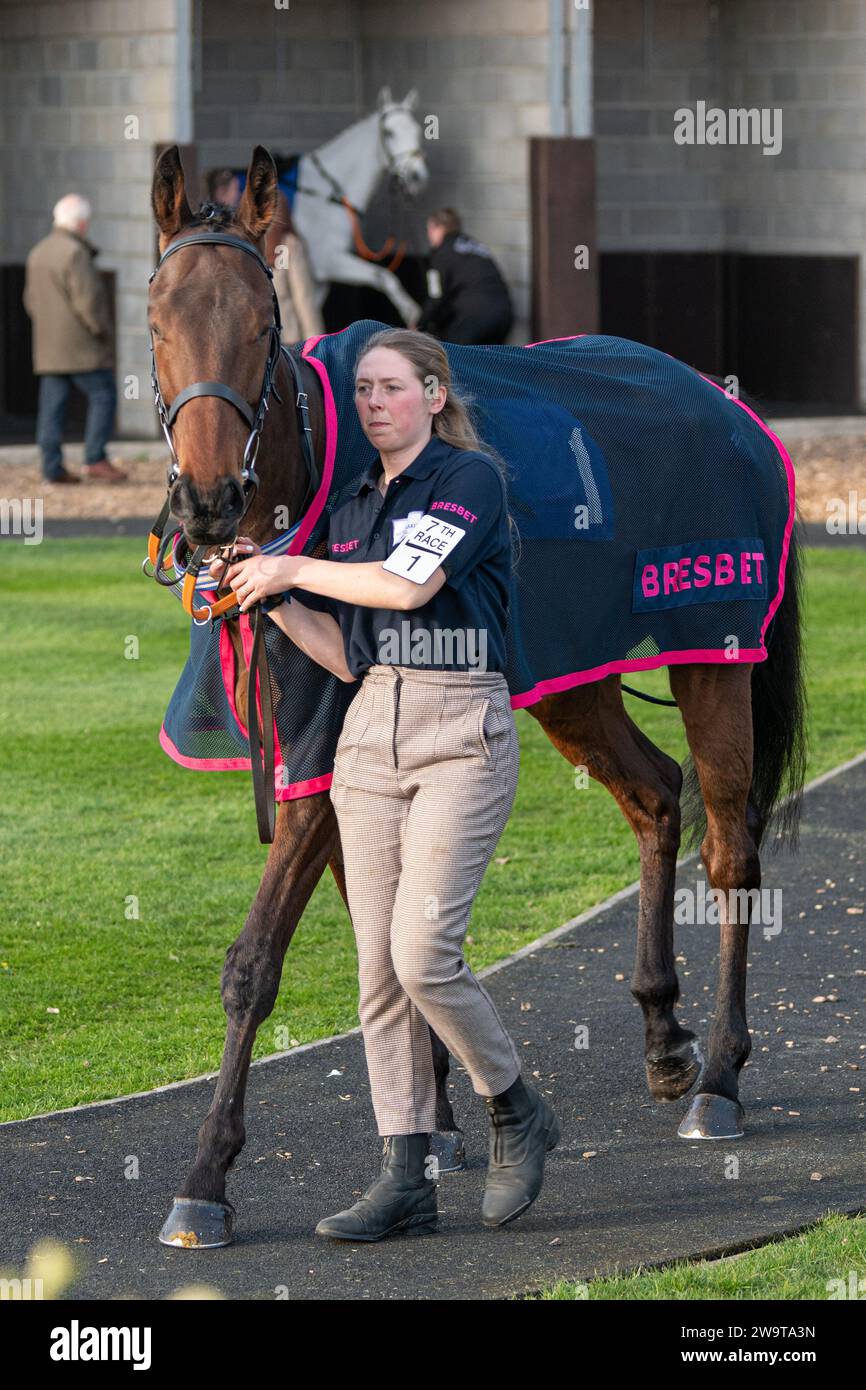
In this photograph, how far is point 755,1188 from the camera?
471 cm

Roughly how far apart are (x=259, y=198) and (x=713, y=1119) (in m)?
2.47

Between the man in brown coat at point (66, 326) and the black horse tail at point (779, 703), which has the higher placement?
the man in brown coat at point (66, 326)

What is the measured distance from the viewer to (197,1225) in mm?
4332

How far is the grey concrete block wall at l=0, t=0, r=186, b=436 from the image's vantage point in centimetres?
1944

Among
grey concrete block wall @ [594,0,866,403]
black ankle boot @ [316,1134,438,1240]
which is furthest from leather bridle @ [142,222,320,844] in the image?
grey concrete block wall @ [594,0,866,403]

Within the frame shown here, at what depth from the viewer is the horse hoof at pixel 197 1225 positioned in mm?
4319

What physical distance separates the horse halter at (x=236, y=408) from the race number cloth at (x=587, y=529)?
2.3 inches

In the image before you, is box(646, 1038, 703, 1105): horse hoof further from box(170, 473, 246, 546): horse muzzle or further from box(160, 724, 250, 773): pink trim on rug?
box(170, 473, 246, 546): horse muzzle
